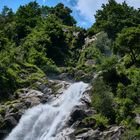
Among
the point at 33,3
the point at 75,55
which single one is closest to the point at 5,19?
the point at 33,3

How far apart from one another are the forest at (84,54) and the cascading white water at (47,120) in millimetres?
3187

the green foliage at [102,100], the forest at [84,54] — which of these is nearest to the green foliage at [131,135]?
the forest at [84,54]

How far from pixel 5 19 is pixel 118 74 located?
182ft

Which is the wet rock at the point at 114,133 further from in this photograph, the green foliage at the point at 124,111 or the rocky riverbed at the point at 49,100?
the green foliage at the point at 124,111

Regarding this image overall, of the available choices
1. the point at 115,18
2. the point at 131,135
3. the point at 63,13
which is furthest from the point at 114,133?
the point at 63,13

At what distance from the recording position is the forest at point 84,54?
55.8m

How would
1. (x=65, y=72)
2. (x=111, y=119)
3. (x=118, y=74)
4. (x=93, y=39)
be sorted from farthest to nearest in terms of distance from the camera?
(x=93, y=39)
(x=65, y=72)
(x=118, y=74)
(x=111, y=119)

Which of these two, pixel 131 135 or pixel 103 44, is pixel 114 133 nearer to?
pixel 131 135

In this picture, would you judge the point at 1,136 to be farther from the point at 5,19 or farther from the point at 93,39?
the point at 5,19

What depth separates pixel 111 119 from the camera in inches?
2169

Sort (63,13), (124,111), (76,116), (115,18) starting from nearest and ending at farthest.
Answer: (124,111)
(76,116)
(115,18)
(63,13)

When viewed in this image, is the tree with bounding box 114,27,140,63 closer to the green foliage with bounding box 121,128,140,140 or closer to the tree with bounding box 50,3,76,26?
the green foliage with bounding box 121,128,140,140

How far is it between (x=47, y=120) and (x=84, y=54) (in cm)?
3258

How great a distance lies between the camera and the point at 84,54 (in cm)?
9050
